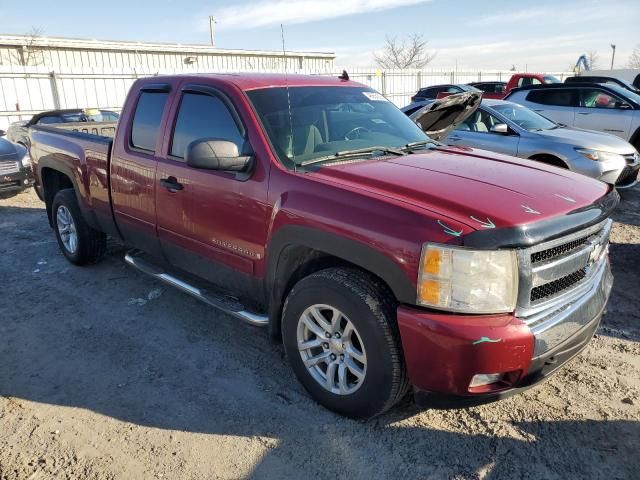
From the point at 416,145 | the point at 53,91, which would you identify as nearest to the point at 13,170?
the point at 416,145

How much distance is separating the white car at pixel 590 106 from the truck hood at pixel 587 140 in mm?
2730

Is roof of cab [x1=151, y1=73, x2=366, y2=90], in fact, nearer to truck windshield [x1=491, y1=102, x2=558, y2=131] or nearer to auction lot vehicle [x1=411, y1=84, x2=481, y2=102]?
truck windshield [x1=491, y1=102, x2=558, y2=131]

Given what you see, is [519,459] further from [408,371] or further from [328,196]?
[328,196]

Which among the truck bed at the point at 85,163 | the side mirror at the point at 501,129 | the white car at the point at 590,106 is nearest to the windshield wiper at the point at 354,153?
the truck bed at the point at 85,163

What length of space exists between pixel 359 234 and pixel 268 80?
171 centimetres

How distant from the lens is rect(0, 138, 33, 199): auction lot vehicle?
908cm

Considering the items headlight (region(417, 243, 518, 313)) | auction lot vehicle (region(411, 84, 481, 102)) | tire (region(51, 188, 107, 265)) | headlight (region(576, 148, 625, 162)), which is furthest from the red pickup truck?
auction lot vehicle (region(411, 84, 481, 102))

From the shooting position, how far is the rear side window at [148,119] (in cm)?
405

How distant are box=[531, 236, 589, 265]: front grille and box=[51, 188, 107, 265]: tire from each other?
445 centimetres

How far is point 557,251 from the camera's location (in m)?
2.58

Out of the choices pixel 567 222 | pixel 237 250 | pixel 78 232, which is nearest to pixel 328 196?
pixel 237 250

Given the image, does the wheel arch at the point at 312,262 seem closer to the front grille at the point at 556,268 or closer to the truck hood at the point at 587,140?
the front grille at the point at 556,268

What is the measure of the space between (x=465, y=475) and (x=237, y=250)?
1.89m

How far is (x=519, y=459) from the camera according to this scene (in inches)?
102
